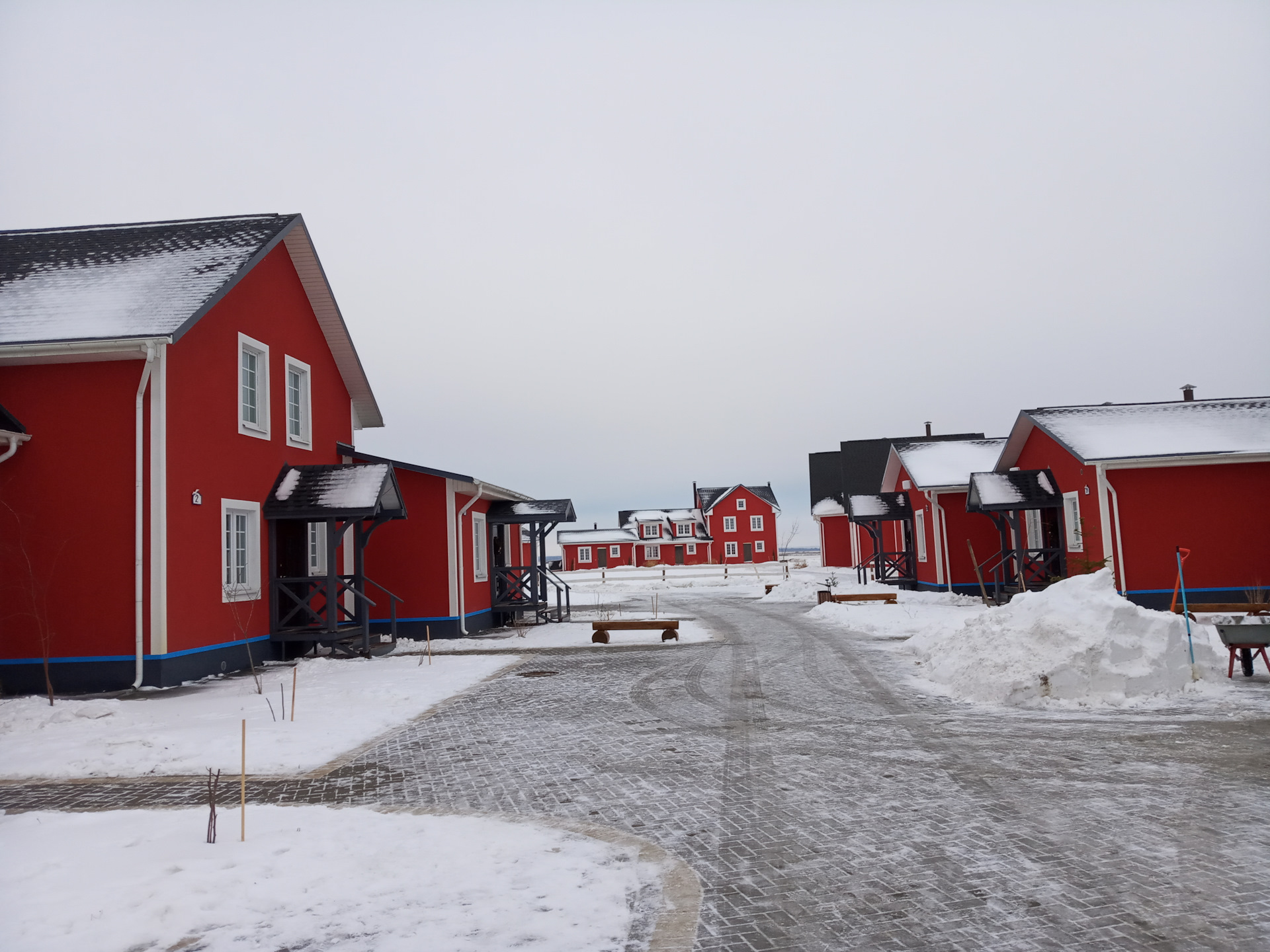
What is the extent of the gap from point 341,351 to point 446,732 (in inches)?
453

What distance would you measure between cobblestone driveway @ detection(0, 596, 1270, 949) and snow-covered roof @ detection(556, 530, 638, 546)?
181 feet

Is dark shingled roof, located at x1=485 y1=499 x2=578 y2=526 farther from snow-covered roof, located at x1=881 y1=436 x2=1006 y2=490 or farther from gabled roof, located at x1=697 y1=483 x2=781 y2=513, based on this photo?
gabled roof, located at x1=697 y1=483 x2=781 y2=513

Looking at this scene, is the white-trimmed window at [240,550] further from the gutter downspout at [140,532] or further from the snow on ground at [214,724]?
the gutter downspout at [140,532]

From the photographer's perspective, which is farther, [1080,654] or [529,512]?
[529,512]

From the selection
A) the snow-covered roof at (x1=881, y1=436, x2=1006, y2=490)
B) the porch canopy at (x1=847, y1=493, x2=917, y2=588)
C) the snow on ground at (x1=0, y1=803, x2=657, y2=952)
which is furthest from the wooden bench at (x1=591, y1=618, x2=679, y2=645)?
the porch canopy at (x1=847, y1=493, x2=917, y2=588)

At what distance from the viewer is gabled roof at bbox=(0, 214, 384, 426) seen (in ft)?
39.7

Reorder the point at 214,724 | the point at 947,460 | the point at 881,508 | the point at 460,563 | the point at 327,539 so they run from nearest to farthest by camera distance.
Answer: the point at 214,724, the point at 327,539, the point at 460,563, the point at 947,460, the point at 881,508

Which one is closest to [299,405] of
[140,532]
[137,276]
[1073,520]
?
[137,276]

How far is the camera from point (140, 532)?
11.6 meters

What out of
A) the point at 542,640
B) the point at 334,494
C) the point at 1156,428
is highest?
the point at 1156,428

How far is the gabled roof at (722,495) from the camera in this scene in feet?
217

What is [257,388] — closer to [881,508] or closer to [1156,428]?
[1156,428]

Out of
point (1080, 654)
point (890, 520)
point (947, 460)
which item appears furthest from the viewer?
point (890, 520)

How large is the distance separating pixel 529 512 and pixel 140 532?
1034 cm
